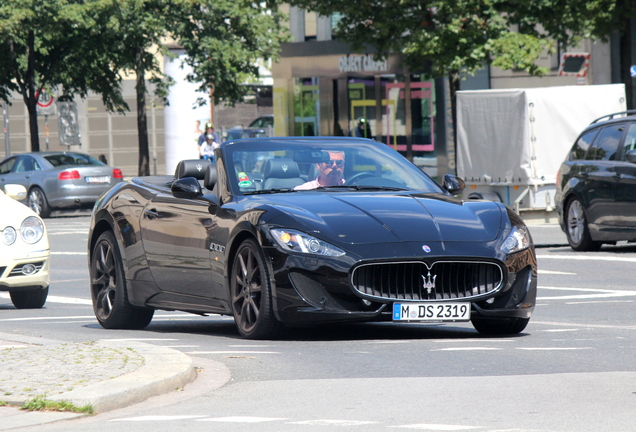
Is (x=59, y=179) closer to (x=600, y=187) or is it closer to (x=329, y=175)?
(x=600, y=187)

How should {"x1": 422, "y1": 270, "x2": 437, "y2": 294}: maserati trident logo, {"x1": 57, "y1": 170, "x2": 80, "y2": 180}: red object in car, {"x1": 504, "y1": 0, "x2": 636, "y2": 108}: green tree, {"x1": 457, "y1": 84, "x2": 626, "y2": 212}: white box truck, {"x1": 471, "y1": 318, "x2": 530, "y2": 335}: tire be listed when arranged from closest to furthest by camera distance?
{"x1": 422, "y1": 270, "x2": 437, "y2": 294}: maserati trident logo, {"x1": 471, "y1": 318, "x2": 530, "y2": 335}: tire, {"x1": 457, "y1": 84, "x2": 626, "y2": 212}: white box truck, {"x1": 504, "y1": 0, "x2": 636, "y2": 108}: green tree, {"x1": 57, "y1": 170, "x2": 80, "y2": 180}: red object in car

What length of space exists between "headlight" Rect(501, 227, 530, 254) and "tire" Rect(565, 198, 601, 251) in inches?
353

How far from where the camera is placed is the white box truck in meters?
23.8

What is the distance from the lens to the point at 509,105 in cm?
2439

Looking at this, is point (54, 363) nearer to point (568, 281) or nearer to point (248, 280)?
point (248, 280)

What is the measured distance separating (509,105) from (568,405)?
18632mm

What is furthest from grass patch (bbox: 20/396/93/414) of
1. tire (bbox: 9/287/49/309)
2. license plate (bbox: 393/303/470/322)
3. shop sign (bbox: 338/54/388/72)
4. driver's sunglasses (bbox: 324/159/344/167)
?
shop sign (bbox: 338/54/388/72)

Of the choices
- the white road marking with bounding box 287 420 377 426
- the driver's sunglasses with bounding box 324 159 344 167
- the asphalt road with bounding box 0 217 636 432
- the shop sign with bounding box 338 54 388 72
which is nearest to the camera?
the white road marking with bounding box 287 420 377 426

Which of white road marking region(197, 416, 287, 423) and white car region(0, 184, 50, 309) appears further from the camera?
white car region(0, 184, 50, 309)

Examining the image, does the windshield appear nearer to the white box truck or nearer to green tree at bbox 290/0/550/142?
the white box truck

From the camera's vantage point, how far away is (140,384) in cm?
661

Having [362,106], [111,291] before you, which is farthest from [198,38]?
[111,291]

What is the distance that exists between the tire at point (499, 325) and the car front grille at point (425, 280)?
1.70ft

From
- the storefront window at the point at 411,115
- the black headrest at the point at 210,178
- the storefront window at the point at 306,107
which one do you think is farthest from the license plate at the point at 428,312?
the storefront window at the point at 306,107
